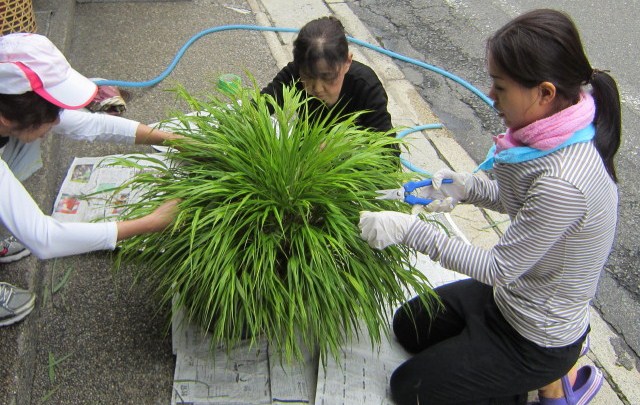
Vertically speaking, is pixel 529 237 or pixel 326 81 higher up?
pixel 529 237

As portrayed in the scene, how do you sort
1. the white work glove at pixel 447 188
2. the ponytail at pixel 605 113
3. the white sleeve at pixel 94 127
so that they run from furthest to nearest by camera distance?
the white sleeve at pixel 94 127 < the white work glove at pixel 447 188 < the ponytail at pixel 605 113

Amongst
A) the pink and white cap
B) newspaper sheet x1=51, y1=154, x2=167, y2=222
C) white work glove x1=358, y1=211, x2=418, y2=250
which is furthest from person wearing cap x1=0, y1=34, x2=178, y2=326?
newspaper sheet x1=51, y1=154, x2=167, y2=222

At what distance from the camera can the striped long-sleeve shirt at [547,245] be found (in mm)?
1457

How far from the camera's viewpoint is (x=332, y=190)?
1.77 metres

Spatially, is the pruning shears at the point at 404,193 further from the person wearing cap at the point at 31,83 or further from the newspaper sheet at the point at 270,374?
the person wearing cap at the point at 31,83

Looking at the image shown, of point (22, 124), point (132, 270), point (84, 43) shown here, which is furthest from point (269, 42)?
point (22, 124)

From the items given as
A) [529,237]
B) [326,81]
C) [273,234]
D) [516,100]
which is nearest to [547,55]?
[516,100]

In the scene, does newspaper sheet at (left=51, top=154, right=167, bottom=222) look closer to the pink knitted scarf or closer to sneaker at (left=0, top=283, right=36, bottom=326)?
sneaker at (left=0, top=283, right=36, bottom=326)

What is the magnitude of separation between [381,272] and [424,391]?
0.39 metres

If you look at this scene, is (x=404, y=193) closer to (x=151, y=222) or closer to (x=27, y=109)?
(x=151, y=222)

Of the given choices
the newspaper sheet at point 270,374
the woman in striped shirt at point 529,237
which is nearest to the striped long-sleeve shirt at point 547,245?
the woman in striped shirt at point 529,237

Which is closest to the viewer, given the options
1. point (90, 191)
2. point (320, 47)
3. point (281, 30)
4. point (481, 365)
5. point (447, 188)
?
point (481, 365)

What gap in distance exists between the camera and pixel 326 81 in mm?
2188

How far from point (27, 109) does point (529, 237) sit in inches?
53.0
